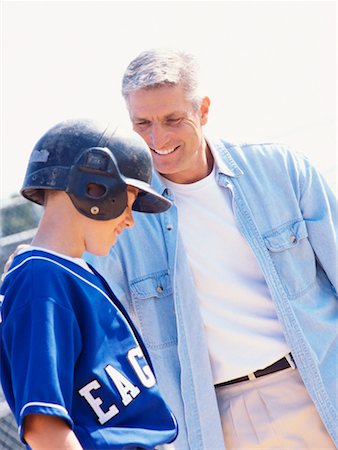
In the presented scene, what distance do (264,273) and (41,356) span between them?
152 centimetres

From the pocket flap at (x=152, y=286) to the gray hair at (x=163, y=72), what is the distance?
718mm

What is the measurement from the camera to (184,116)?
3.84 metres

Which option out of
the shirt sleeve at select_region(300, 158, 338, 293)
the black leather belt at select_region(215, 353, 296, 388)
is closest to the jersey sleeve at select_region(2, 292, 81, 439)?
the black leather belt at select_region(215, 353, 296, 388)

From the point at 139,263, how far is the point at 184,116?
612 mm

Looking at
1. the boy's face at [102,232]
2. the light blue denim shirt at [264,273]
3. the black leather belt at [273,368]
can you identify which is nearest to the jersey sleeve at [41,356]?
the boy's face at [102,232]

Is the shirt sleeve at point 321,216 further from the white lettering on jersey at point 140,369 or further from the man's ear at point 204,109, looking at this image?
the white lettering on jersey at point 140,369

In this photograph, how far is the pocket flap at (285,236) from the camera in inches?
149

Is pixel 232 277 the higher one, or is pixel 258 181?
pixel 258 181

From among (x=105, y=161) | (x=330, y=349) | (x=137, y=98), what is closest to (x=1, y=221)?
(x=137, y=98)

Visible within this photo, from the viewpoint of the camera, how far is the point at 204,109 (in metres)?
4.02

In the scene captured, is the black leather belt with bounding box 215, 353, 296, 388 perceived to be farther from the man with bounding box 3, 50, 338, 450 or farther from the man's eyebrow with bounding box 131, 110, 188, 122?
the man's eyebrow with bounding box 131, 110, 188, 122

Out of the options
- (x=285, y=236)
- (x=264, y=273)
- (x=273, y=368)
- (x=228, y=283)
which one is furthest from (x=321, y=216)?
(x=273, y=368)

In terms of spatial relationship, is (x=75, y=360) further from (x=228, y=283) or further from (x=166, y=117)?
(x=166, y=117)

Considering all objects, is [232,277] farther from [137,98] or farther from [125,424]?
[125,424]
